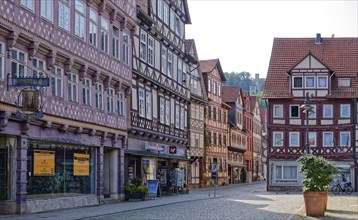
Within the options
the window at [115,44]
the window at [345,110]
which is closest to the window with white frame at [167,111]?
the window at [115,44]

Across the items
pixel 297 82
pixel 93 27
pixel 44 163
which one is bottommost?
pixel 44 163

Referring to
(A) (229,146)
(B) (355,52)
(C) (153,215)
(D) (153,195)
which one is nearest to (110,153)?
(D) (153,195)

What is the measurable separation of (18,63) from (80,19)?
6.71 meters

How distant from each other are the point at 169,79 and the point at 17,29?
24.1m

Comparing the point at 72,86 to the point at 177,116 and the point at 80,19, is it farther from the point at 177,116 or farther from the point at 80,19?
the point at 177,116

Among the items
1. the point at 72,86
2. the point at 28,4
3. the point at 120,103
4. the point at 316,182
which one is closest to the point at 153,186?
the point at 120,103

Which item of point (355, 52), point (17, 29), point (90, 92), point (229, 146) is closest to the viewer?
point (17, 29)

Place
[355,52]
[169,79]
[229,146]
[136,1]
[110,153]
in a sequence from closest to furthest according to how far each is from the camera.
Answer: [110,153], [136,1], [169,79], [355,52], [229,146]

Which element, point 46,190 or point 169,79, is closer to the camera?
point 46,190

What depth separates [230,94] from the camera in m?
87.8

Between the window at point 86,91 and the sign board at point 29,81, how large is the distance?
28.1ft

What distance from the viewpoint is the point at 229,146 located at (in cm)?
8394

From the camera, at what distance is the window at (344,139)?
63.1 m

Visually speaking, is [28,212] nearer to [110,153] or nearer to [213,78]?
[110,153]
